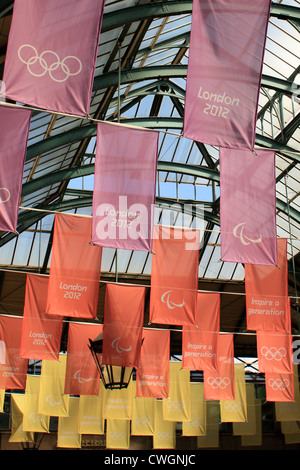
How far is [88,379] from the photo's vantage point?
21500 millimetres

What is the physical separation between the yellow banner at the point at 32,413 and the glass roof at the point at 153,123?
741 cm

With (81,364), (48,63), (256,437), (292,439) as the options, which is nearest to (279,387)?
(81,364)

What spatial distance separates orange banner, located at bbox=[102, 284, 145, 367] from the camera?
17547mm

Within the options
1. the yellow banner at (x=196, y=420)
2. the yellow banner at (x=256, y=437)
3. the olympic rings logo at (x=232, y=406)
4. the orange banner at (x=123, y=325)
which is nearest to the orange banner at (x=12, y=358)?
the orange banner at (x=123, y=325)

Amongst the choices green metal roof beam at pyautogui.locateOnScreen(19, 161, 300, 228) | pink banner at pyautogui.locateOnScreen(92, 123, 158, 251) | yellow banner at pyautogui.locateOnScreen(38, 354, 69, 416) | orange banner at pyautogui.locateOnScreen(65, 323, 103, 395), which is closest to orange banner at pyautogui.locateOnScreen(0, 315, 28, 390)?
orange banner at pyautogui.locateOnScreen(65, 323, 103, 395)

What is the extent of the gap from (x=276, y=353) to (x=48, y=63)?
44.2ft

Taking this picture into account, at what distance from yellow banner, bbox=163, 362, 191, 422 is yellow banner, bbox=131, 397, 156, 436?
1.54m

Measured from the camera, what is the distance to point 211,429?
1203 inches

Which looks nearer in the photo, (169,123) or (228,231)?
(228,231)

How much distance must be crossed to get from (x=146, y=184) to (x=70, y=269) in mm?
5435

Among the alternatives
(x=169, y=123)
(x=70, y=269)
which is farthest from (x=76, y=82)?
(x=169, y=123)

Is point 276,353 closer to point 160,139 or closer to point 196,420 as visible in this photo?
point 196,420

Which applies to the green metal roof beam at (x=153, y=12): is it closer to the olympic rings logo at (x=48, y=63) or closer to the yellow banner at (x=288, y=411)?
the olympic rings logo at (x=48, y=63)

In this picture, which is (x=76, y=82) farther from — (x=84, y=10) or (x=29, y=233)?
(x=29, y=233)
